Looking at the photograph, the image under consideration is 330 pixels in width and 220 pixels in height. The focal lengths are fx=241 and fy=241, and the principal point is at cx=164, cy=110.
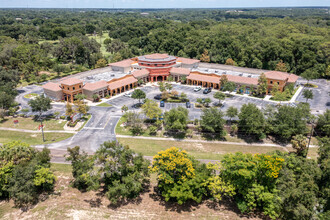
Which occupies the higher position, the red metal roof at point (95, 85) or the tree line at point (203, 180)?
the red metal roof at point (95, 85)

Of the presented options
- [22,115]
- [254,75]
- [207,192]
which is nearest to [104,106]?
[22,115]

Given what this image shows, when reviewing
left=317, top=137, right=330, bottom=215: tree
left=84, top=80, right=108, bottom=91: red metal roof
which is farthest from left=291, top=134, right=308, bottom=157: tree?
left=84, top=80, right=108, bottom=91: red metal roof

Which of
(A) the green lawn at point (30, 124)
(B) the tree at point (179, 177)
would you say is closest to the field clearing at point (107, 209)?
(B) the tree at point (179, 177)

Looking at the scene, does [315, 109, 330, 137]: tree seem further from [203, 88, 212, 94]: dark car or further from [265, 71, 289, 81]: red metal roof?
[203, 88, 212, 94]: dark car

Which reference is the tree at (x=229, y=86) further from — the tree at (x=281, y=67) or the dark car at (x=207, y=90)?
the tree at (x=281, y=67)

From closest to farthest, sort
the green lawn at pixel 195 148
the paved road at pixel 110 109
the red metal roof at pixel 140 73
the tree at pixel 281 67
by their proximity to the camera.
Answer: the green lawn at pixel 195 148
the paved road at pixel 110 109
the red metal roof at pixel 140 73
the tree at pixel 281 67

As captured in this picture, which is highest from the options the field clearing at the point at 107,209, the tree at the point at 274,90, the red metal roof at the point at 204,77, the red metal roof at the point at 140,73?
the red metal roof at the point at 140,73

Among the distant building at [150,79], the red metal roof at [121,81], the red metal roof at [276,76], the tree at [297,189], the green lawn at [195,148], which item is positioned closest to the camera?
the tree at [297,189]

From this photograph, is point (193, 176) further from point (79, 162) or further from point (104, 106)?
point (104, 106)
